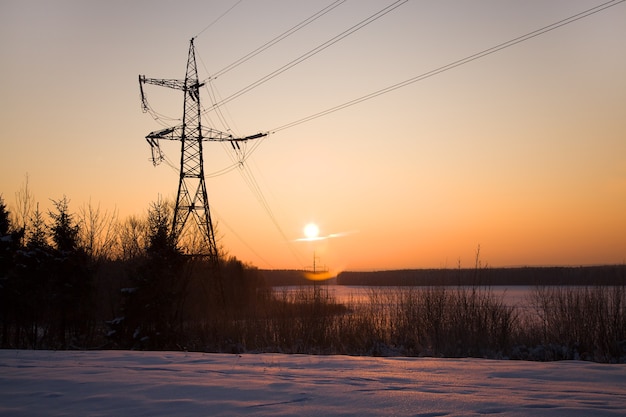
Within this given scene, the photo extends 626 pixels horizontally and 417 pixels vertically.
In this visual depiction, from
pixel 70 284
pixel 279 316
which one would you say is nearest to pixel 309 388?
pixel 279 316

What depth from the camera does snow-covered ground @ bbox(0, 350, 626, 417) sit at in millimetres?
4441

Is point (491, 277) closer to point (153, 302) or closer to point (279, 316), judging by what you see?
point (279, 316)

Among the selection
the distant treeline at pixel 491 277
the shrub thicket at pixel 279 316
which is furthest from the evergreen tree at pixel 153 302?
the distant treeline at pixel 491 277

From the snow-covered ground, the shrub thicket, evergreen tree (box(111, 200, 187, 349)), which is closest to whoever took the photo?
the snow-covered ground

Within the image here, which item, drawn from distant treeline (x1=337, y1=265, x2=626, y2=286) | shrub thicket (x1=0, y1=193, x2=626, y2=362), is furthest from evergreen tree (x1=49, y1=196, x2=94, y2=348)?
distant treeline (x1=337, y1=265, x2=626, y2=286)

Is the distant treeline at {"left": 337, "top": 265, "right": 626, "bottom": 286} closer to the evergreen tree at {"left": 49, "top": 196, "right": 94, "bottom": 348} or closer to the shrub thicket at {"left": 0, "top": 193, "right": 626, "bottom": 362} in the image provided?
the shrub thicket at {"left": 0, "top": 193, "right": 626, "bottom": 362}

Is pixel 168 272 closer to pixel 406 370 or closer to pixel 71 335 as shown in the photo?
pixel 71 335

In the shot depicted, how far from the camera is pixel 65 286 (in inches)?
864

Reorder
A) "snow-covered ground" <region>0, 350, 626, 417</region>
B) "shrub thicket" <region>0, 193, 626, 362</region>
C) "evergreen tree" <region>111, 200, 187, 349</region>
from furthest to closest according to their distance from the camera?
"evergreen tree" <region>111, 200, 187, 349</region> < "shrub thicket" <region>0, 193, 626, 362</region> < "snow-covered ground" <region>0, 350, 626, 417</region>

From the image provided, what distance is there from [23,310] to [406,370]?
19.8 metres

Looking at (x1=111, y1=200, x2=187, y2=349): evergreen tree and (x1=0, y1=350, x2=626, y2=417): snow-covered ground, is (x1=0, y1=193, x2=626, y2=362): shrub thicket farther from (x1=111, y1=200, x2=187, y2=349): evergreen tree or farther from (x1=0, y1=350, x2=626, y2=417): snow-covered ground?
(x1=0, y1=350, x2=626, y2=417): snow-covered ground

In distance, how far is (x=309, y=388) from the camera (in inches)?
211

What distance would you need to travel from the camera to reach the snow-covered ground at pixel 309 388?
14.6 ft

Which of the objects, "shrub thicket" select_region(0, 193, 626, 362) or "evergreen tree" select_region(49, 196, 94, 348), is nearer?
"shrub thicket" select_region(0, 193, 626, 362)
